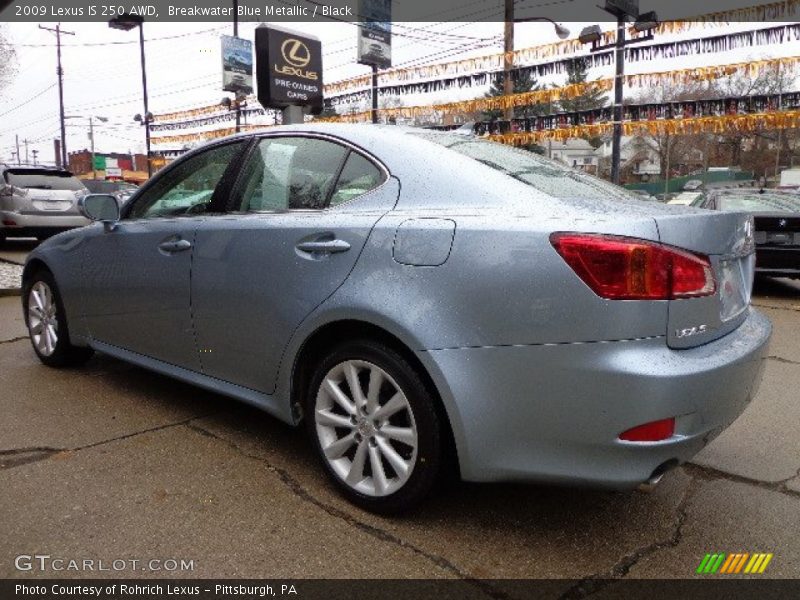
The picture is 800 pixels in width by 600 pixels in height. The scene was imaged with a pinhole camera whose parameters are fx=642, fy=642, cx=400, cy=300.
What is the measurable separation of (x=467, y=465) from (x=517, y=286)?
0.63 m

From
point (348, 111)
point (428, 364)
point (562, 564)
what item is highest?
point (348, 111)

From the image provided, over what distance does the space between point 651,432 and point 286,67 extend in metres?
13.7

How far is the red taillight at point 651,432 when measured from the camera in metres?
1.90

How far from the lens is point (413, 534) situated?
90.6 inches

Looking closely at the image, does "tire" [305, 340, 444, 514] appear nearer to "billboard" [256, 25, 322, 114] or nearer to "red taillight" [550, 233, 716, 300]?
"red taillight" [550, 233, 716, 300]

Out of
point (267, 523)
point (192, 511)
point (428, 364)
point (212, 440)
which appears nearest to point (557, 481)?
point (428, 364)

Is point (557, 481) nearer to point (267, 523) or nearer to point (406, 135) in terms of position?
point (267, 523)

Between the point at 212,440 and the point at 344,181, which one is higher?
the point at 344,181

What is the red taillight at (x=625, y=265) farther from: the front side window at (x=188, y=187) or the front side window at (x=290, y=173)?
the front side window at (x=188, y=187)

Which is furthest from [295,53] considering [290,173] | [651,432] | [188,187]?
[651,432]

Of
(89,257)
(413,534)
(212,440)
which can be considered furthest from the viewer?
(89,257)

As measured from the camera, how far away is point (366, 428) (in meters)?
2.41

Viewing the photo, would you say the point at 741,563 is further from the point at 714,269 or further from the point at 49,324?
the point at 49,324

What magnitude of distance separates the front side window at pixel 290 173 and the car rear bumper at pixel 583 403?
0.97m
